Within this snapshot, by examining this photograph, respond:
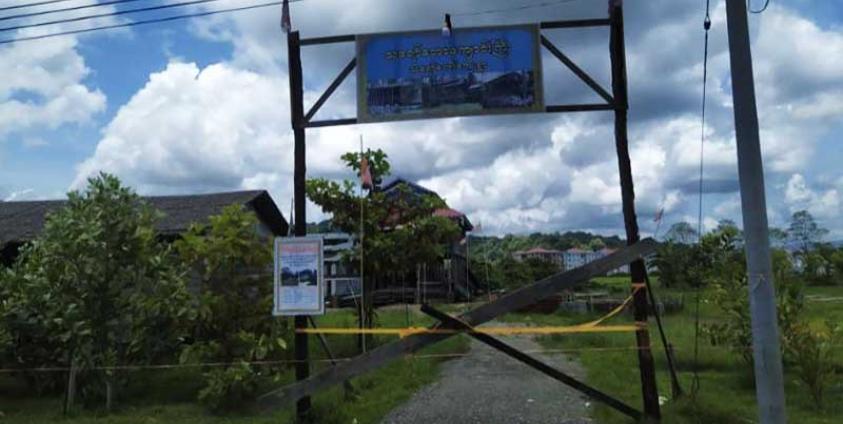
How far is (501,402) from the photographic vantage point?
32.6ft

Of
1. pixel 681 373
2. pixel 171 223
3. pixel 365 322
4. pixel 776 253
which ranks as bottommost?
pixel 681 373

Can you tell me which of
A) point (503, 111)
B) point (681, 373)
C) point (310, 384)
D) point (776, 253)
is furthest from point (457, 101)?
point (681, 373)

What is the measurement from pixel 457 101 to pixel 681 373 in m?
7.16

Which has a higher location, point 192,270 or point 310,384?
point 192,270

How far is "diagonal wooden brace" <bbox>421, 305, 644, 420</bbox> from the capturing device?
730 cm

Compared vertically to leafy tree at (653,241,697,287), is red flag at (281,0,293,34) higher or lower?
higher

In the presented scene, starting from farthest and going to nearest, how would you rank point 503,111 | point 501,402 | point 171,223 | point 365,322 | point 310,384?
point 171,223 → point 365,322 → point 501,402 → point 503,111 → point 310,384

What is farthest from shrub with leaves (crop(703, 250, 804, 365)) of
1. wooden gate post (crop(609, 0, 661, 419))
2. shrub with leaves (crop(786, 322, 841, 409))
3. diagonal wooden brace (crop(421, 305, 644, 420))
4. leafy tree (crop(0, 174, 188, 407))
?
leafy tree (crop(0, 174, 188, 407))

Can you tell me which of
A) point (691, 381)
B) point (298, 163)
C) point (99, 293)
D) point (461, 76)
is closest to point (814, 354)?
point (691, 381)

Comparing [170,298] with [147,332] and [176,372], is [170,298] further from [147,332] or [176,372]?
[176,372]

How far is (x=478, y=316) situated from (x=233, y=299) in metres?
4.77

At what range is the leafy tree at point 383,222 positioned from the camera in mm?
12734

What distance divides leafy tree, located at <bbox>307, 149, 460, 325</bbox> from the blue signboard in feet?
13.5

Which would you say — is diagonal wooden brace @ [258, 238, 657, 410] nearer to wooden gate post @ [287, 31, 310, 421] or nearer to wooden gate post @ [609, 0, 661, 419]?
wooden gate post @ [609, 0, 661, 419]
